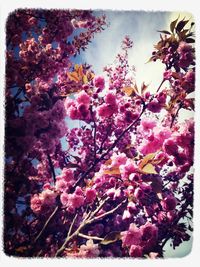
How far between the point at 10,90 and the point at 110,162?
0.42 metres

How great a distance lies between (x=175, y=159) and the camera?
4.28 feet

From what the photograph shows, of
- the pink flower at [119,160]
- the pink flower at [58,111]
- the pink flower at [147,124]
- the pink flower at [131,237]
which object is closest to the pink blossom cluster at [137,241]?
the pink flower at [131,237]

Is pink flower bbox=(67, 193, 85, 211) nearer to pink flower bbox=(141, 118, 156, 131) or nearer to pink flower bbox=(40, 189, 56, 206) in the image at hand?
pink flower bbox=(40, 189, 56, 206)

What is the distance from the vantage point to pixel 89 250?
128cm

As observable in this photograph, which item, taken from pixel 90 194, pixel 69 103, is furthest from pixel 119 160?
pixel 69 103

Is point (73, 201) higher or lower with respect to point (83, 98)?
lower

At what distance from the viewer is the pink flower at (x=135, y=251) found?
50.5 inches

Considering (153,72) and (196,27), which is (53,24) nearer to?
→ (153,72)

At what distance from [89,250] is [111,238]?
84 mm

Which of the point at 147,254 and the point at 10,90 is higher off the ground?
the point at 10,90

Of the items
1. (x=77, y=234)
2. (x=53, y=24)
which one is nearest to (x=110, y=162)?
(x=77, y=234)

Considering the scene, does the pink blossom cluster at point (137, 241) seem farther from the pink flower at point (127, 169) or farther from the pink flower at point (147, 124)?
the pink flower at point (147, 124)

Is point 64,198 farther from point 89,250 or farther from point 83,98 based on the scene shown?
point 83,98

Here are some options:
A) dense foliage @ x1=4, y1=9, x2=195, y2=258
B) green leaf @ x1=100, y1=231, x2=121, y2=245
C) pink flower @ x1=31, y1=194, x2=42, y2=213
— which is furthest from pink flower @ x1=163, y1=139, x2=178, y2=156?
pink flower @ x1=31, y1=194, x2=42, y2=213
